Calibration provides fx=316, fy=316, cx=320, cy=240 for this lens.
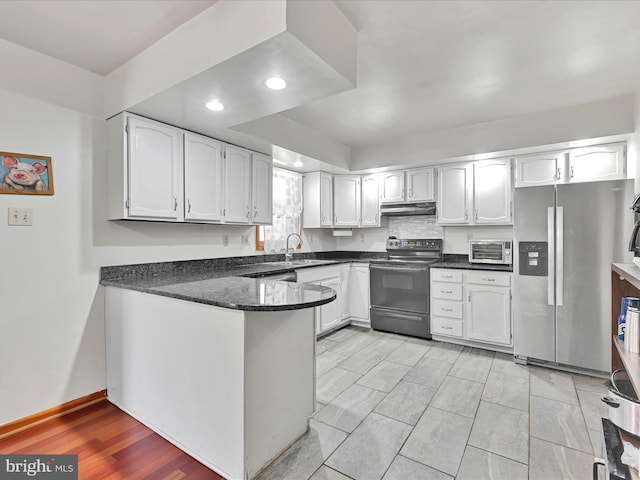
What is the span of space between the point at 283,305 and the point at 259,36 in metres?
1.26

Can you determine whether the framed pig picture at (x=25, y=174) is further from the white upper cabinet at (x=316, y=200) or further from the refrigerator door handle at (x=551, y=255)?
the refrigerator door handle at (x=551, y=255)

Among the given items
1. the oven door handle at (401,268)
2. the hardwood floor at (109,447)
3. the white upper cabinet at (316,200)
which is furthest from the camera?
the white upper cabinet at (316,200)

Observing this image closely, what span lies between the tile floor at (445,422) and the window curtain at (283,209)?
155 centimetres

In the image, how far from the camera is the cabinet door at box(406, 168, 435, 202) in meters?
4.04

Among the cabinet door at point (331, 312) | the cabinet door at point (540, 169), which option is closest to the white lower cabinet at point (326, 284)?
the cabinet door at point (331, 312)

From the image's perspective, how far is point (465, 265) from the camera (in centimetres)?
365

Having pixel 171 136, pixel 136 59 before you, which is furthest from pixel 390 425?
pixel 136 59

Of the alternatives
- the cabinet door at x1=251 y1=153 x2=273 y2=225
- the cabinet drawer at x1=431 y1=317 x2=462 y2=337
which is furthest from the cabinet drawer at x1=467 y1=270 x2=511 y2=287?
the cabinet door at x1=251 y1=153 x2=273 y2=225

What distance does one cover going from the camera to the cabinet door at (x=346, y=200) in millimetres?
4520

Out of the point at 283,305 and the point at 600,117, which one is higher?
the point at 600,117

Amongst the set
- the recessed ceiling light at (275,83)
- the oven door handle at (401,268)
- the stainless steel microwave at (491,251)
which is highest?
the recessed ceiling light at (275,83)

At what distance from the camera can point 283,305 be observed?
1472mm

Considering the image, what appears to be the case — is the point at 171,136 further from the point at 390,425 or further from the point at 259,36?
the point at 390,425

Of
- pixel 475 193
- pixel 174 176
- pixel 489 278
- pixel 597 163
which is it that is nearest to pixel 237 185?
pixel 174 176
